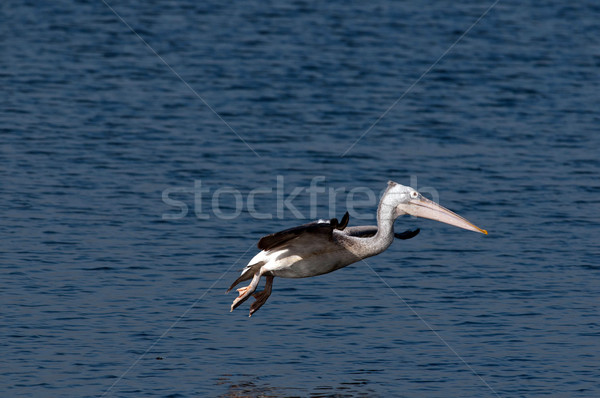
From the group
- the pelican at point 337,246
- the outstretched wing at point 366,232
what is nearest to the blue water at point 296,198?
the pelican at point 337,246

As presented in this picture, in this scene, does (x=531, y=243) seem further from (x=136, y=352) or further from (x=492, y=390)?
(x=136, y=352)

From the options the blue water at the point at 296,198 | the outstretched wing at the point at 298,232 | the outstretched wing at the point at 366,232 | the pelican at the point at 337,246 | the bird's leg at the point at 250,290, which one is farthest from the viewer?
the blue water at the point at 296,198

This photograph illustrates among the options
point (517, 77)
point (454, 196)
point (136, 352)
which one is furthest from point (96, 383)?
point (517, 77)

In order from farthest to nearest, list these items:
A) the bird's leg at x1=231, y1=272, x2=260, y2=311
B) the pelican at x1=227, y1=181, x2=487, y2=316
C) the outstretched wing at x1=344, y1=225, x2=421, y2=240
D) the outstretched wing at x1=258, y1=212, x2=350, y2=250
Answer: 1. the outstretched wing at x1=344, y1=225, x2=421, y2=240
2. the bird's leg at x1=231, y1=272, x2=260, y2=311
3. the pelican at x1=227, y1=181, x2=487, y2=316
4. the outstretched wing at x1=258, y1=212, x2=350, y2=250

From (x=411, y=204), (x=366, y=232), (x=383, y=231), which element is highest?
(x=411, y=204)

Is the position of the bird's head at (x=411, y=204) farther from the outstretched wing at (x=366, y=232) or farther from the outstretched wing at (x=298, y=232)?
the outstretched wing at (x=298, y=232)

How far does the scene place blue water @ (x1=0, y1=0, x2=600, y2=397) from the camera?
53.6 ft

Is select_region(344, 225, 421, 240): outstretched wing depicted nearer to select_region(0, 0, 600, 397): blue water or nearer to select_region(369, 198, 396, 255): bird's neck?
select_region(369, 198, 396, 255): bird's neck

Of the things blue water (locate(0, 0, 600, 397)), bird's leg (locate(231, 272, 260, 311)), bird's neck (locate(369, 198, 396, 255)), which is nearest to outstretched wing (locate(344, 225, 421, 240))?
bird's neck (locate(369, 198, 396, 255))

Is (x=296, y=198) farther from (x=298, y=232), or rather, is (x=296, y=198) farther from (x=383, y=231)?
(x=298, y=232)

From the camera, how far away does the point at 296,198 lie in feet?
80.6

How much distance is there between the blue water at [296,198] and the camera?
1634cm

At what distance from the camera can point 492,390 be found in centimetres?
1564

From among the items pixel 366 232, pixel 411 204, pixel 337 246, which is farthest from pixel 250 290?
pixel 411 204
